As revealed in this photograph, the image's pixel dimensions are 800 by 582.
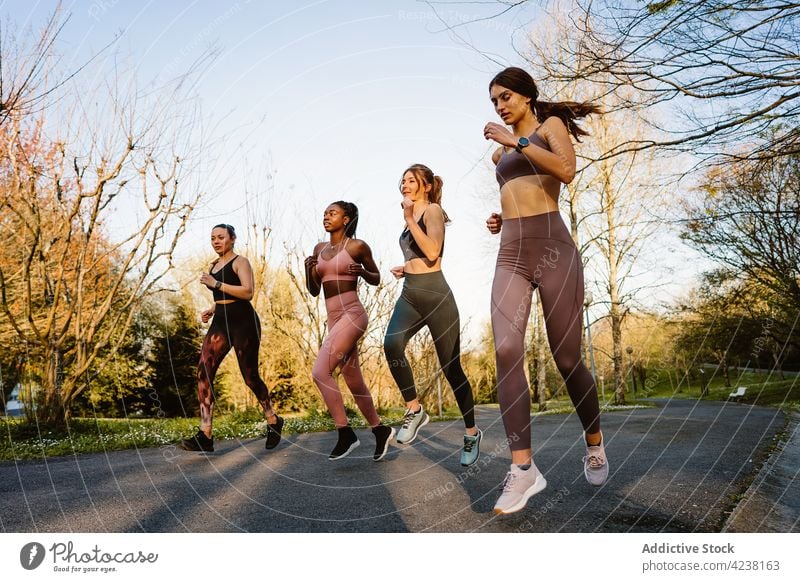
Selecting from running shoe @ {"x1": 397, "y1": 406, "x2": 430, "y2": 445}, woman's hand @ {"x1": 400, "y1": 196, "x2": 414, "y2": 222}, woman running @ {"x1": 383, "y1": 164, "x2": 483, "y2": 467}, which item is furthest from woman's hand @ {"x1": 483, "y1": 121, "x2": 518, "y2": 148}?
running shoe @ {"x1": 397, "y1": 406, "x2": 430, "y2": 445}

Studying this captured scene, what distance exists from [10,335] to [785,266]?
12923 millimetres

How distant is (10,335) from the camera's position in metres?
10.3

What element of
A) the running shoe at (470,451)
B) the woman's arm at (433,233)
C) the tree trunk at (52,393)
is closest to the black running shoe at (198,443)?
the running shoe at (470,451)

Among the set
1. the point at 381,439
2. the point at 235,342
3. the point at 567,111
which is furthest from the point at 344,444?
the point at 567,111

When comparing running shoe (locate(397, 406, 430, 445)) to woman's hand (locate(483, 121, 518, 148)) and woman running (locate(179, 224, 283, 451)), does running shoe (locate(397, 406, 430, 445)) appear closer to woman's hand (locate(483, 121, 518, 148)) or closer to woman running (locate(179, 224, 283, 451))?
woman running (locate(179, 224, 283, 451))

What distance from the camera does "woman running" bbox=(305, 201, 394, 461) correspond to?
11.2 ft

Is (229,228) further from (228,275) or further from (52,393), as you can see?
(52,393)

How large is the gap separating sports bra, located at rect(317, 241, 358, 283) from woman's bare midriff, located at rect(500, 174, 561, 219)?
52.8 inches

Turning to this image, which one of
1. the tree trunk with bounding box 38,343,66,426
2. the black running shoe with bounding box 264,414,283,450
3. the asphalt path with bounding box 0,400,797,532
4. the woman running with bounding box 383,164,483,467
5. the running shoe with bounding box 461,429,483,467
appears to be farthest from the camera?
the tree trunk with bounding box 38,343,66,426

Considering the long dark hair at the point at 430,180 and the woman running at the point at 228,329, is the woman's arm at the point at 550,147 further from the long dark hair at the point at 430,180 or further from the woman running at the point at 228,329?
the woman running at the point at 228,329

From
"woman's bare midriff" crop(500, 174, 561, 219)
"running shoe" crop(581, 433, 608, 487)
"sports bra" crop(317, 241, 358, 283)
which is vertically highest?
"woman's bare midriff" crop(500, 174, 561, 219)

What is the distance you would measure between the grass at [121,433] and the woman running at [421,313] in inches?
82.1

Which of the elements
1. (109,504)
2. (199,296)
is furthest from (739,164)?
(199,296)

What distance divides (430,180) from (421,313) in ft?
2.81
